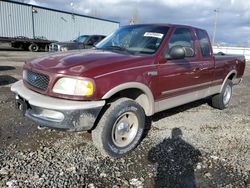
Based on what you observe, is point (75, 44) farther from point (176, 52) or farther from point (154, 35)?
point (176, 52)

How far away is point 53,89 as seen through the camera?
11.4 ft

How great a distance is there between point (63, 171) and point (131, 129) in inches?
47.4

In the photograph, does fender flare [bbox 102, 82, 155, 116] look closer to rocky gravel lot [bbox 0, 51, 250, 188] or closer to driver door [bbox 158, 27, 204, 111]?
driver door [bbox 158, 27, 204, 111]

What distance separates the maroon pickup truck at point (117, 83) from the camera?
3.40 meters

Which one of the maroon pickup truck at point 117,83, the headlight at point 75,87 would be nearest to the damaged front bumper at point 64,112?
the maroon pickup truck at point 117,83

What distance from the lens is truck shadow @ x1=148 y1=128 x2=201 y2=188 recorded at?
337 cm

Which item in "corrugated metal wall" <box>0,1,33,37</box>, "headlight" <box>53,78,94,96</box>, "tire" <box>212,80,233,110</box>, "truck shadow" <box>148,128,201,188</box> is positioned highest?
"corrugated metal wall" <box>0,1,33,37</box>

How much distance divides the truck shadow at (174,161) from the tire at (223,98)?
7.34ft

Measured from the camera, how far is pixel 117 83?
3594 mm

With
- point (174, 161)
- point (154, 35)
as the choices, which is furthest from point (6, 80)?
point (174, 161)

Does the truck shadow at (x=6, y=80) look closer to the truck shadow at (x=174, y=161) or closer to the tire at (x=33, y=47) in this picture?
the truck shadow at (x=174, y=161)

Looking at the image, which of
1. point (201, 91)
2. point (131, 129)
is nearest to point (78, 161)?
point (131, 129)

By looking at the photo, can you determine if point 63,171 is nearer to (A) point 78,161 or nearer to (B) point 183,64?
(A) point 78,161

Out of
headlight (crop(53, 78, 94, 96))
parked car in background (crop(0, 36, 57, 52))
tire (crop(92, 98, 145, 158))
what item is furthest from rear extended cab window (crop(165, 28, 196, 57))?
parked car in background (crop(0, 36, 57, 52))
